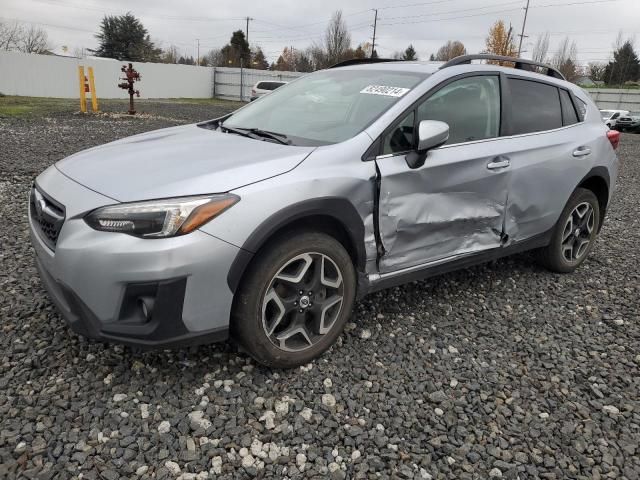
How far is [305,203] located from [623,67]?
68.5m

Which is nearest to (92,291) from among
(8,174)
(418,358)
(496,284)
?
(418,358)

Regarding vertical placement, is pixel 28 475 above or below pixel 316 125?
below

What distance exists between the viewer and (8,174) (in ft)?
22.3

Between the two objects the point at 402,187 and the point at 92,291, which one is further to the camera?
the point at 402,187

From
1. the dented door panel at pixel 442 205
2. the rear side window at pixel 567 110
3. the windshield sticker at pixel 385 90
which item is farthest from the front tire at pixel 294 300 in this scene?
the rear side window at pixel 567 110

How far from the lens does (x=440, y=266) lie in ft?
10.8

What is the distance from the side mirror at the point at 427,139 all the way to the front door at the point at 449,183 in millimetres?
41

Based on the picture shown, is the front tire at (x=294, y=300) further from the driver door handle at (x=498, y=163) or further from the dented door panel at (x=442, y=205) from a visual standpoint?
the driver door handle at (x=498, y=163)

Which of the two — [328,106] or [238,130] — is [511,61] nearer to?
[328,106]

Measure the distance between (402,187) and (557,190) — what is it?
173 centimetres

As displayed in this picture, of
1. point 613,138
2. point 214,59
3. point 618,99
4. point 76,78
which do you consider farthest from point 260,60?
Answer: point 613,138

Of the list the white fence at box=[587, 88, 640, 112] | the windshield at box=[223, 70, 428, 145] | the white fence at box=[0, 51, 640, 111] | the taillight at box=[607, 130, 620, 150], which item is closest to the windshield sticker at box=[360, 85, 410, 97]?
the windshield at box=[223, 70, 428, 145]

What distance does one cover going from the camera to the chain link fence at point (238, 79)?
34719 mm

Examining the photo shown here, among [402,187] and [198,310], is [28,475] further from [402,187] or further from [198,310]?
[402,187]
